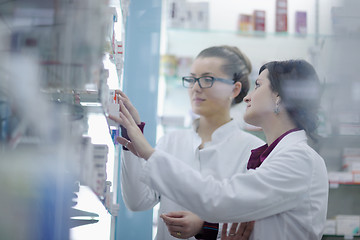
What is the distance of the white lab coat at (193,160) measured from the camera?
1.77 meters

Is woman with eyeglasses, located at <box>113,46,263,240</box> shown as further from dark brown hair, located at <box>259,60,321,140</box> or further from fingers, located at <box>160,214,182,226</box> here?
dark brown hair, located at <box>259,60,321,140</box>

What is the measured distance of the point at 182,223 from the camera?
1.57 metres

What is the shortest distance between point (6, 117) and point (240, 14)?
10.7 ft

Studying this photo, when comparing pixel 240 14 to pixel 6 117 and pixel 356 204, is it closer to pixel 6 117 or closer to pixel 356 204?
pixel 356 204

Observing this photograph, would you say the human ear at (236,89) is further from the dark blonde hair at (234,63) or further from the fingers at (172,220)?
the fingers at (172,220)

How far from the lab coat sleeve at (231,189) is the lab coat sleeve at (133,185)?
370mm

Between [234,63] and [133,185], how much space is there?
779 mm

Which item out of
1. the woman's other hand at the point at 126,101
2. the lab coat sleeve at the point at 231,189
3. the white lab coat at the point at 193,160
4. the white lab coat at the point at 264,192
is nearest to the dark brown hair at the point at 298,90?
the white lab coat at the point at 264,192

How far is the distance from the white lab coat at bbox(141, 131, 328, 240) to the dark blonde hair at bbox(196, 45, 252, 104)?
682 millimetres

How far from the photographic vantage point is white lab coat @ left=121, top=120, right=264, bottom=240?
177cm

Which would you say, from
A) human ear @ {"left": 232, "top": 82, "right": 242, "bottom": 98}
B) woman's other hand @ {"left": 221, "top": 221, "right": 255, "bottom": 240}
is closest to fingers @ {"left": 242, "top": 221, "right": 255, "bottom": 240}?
woman's other hand @ {"left": 221, "top": 221, "right": 255, "bottom": 240}

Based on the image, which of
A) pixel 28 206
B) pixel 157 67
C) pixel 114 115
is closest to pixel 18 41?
pixel 28 206

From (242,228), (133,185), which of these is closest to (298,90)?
→ (242,228)

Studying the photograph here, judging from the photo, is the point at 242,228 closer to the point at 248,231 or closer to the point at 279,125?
the point at 248,231
